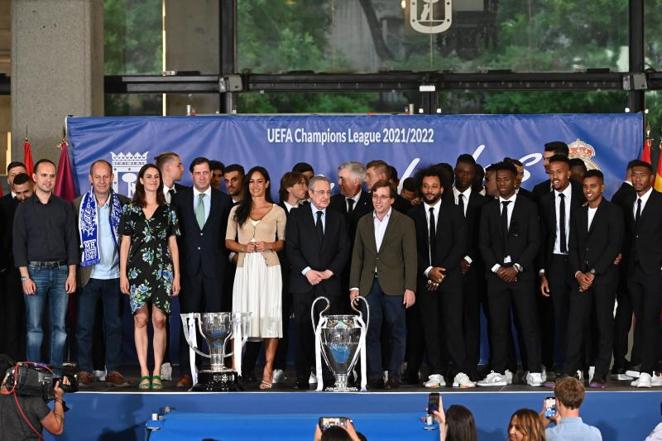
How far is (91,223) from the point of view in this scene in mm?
9688

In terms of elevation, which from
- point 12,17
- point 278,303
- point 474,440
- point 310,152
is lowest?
point 474,440

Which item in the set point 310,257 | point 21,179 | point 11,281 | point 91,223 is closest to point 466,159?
point 310,257

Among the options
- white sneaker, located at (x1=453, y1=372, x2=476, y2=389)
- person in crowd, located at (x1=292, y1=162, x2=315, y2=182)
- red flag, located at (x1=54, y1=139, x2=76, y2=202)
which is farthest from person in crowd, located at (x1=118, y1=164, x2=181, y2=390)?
white sneaker, located at (x1=453, y1=372, x2=476, y2=389)

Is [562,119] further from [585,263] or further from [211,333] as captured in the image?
[211,333]

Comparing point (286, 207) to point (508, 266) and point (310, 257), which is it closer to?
point (310, 257)

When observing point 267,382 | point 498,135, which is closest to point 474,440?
point 267,382

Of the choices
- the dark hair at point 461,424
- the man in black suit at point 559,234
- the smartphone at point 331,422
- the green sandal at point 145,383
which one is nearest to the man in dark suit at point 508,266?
the man in black suit at point 559,234

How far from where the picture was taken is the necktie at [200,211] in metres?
9.72

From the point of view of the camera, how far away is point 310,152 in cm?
1097

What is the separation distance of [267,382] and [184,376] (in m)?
0.63

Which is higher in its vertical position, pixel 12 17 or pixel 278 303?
pixel 12 17

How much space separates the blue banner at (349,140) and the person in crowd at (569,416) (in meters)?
3.96

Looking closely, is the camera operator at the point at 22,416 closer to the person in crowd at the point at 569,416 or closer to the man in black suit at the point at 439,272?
the person in crowd at the point at 569,416

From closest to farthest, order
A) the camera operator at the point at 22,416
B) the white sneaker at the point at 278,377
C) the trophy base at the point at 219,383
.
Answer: the camera operator at the point at 22,416 < the trophy base at the point at 219,383 < the white sneaker at the point at 278,377
